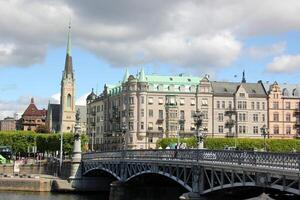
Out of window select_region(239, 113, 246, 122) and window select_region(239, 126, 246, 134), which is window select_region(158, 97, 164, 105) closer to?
window select_region(239, 113, 246, 122)

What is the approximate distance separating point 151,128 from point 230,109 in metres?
20.6

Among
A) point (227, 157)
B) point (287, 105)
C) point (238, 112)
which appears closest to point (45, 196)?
point (227, 157)

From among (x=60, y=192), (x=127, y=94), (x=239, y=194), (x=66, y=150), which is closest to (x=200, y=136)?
(x=239, y=194)

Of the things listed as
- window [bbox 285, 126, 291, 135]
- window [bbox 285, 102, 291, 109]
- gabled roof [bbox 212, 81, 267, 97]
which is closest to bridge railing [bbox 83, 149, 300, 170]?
gabled roof [bbox 212, 81, 267, 97]

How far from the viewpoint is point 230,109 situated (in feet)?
471

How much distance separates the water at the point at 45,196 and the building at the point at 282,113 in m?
77.2

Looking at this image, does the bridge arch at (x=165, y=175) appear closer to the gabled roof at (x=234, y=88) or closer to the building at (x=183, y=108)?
the building at (x=183, y=108)

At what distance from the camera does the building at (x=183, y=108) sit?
461ft

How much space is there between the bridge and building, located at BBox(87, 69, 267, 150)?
232 ft

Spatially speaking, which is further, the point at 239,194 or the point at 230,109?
the point at 230,109

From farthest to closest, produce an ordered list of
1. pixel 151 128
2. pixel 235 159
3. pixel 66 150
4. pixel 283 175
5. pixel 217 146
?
pixel 151 128
pixel 66 150
pixel 217 146
pixel 235 159
pixel 283 175

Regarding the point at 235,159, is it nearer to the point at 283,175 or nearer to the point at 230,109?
the point at 283,175

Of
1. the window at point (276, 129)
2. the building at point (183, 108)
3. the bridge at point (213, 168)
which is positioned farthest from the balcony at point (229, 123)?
the bridge at point (213, 168)

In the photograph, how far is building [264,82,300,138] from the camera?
14588 centimetres
